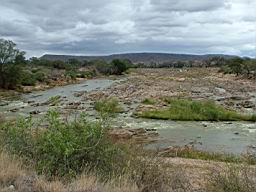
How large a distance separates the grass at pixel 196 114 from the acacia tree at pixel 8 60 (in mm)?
29410

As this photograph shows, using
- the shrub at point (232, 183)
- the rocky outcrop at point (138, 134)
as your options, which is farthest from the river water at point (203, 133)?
the shrub at point (232, 183)

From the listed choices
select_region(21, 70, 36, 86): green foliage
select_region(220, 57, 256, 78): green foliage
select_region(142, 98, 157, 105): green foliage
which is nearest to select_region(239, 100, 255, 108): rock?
select_region(142, 98, 157, 105): green foliage

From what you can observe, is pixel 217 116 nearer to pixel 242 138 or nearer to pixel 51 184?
pixel 242 138

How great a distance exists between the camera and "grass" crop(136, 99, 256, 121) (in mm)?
32219

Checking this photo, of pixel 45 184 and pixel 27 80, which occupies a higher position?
pixel 45 184

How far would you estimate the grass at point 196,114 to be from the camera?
1268 inches

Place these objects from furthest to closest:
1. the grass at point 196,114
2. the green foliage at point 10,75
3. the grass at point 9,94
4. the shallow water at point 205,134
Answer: the green foliage at point 10,75 → the grass at point 9,94 → the grass at point 196,114 → the shallow water at point 205,134

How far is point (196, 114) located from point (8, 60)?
3543 centimetres

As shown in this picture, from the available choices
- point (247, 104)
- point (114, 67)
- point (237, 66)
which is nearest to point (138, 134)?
point (247, 104)

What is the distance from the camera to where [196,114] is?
109 feet

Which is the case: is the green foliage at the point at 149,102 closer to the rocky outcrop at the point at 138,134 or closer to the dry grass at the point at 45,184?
the rocky outcrop at the point at 138,134

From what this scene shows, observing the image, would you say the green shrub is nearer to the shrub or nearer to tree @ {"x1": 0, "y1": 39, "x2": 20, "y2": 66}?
tree @ {"x1": 0, "y1": 39, "x2": 20, "y2": 66}

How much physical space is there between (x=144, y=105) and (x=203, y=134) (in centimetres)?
1280

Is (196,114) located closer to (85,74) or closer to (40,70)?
(40,70)
